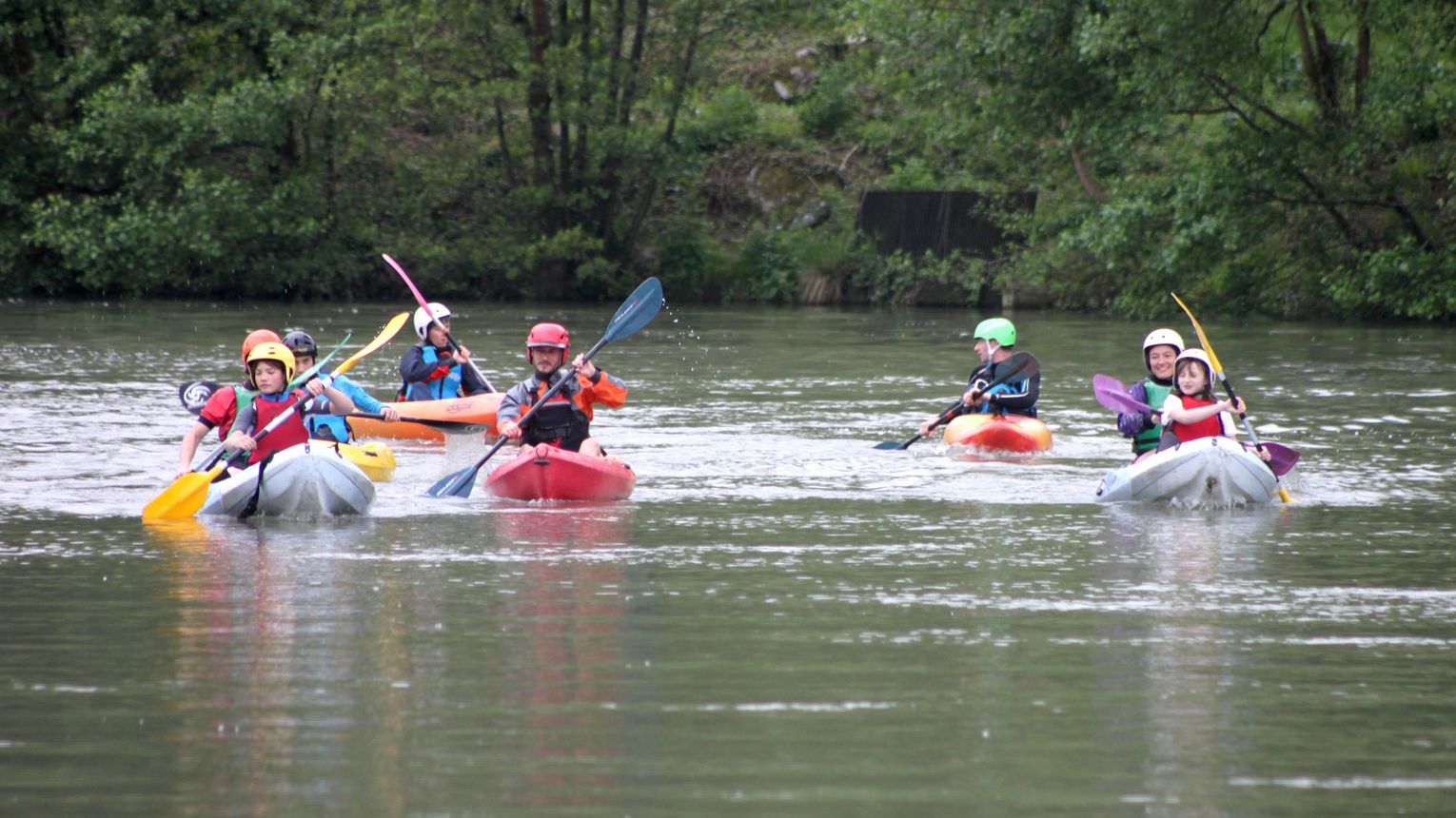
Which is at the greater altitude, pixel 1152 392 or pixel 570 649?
pixel 1152 392

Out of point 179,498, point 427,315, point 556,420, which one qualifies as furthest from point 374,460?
point 427,315

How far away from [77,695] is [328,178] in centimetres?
2966

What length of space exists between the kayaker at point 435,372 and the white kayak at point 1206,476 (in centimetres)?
577

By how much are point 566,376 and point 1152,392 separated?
3.24 m

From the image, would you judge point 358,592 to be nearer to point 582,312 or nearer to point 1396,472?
point 1396,472

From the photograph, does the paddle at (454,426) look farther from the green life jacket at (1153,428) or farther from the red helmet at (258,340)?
the green life jacket at (1153,428)

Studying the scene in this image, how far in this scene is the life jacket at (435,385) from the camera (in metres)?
14.9

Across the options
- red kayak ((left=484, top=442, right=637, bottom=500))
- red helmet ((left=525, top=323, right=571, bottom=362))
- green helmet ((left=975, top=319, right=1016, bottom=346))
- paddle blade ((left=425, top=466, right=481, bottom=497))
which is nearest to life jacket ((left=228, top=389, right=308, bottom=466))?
paddle blade ((left=425, top=466, right=481, bottom=497))

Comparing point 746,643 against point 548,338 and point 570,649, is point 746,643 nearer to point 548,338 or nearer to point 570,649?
point 570,649

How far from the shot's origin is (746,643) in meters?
6.84

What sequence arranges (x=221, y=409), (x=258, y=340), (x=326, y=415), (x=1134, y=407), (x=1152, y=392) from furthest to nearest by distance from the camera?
(x=326, y=415)
(x=1152, y=392)
(x=1134, y=407)
(x=258, y=340)
(x=221, y=409)

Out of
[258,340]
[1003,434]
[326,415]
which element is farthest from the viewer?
[1003,434]

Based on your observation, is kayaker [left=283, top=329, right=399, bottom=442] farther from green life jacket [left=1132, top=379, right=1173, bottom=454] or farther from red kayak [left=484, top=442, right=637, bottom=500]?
green life jacket [left=1132, top=379, right=1173, bottom=454]

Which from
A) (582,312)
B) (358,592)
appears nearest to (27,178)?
(582,312)
